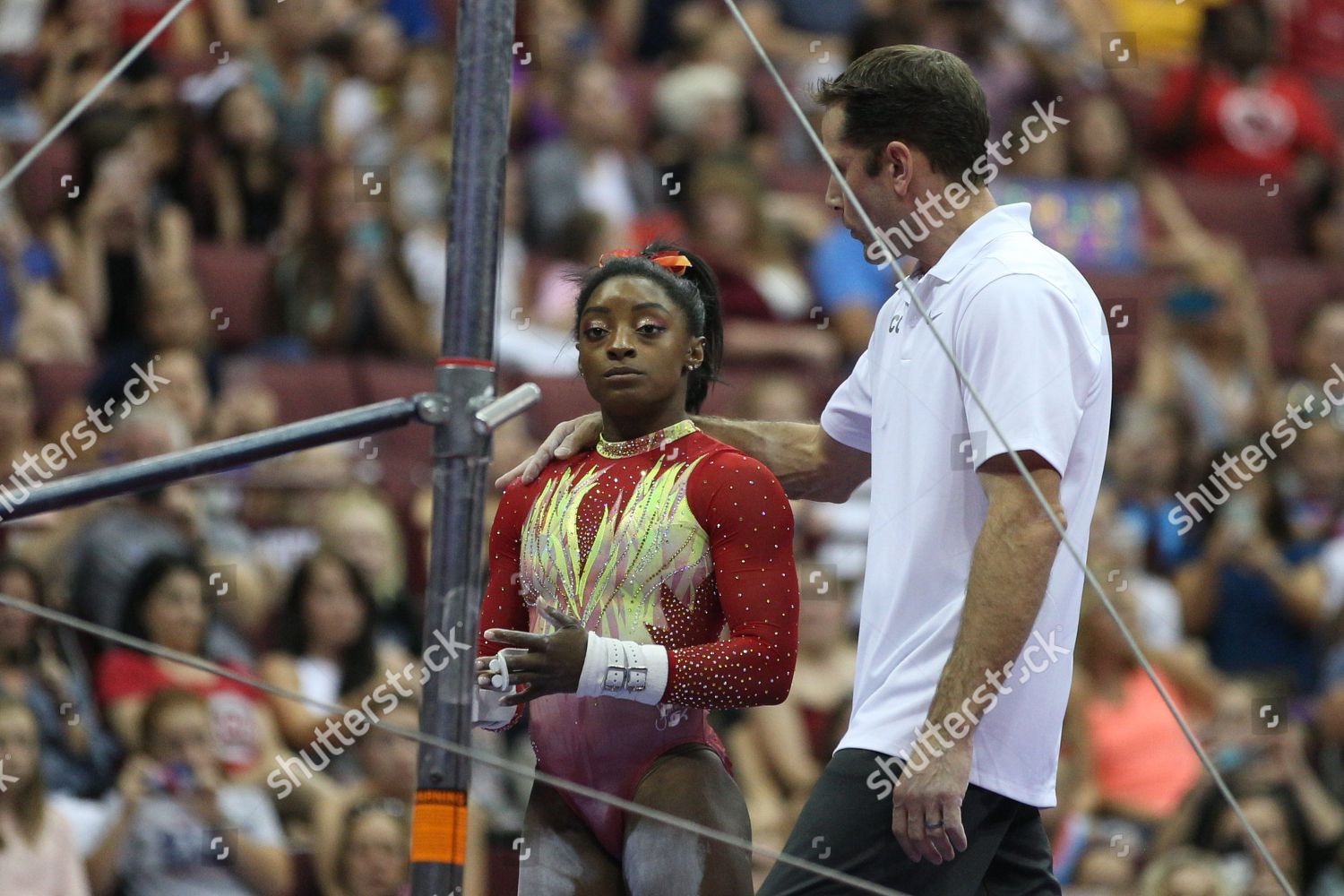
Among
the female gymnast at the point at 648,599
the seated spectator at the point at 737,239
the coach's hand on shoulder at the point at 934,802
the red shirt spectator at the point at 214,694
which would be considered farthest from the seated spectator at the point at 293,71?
the coach's hand on shoulder at the point at 934,802

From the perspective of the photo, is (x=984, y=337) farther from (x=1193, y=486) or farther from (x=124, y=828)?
(x=1193, y=486)

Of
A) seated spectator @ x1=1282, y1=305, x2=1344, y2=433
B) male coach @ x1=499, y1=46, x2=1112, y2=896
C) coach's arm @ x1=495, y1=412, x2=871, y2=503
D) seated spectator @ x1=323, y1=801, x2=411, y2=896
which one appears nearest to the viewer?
male coach @ x1=499, y1=46, x2=1112, y2=896

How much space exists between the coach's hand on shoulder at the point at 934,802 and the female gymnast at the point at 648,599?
23 cm

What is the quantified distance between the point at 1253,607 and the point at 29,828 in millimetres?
3875

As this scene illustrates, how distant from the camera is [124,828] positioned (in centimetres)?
433

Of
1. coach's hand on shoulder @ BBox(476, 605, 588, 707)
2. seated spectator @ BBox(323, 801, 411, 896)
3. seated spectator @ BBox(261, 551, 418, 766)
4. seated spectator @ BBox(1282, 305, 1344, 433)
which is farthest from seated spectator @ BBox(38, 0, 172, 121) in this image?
coach's hand on shoulder @ BBox(476, 605, 588, 707)

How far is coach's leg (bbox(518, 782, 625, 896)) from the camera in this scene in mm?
2598

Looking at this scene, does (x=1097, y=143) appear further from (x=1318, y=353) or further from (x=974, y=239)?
(x=974, y=239)

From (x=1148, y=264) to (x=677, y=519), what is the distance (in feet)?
17.8

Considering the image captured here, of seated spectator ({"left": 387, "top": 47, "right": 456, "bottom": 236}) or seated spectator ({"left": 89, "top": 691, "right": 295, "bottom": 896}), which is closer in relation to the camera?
seated spectator ({"left": 89, "top": 691, "right": 295, "bottom": 896})

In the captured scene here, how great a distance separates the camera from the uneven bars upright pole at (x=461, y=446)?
2211 mm

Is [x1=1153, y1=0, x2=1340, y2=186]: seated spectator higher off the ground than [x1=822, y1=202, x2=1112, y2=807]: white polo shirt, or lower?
higher

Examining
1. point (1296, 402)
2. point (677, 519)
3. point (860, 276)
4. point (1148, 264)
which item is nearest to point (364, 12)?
point (860, 276)

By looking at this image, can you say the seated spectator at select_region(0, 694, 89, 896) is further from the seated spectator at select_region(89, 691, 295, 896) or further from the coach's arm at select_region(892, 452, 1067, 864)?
the coach's arm at select_region(892, 452, 1067, 864)
